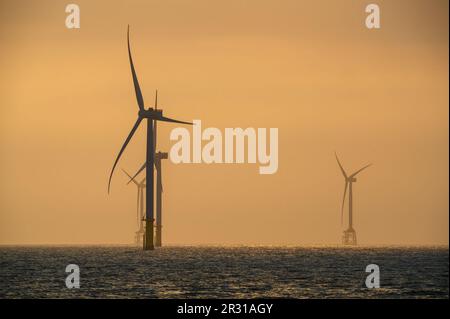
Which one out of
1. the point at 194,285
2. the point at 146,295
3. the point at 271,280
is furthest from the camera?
the point at 271,280

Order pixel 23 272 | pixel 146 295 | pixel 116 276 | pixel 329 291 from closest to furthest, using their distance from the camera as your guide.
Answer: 1. pixel 146 295
2. pixel 329 291
3. pixel 116 276
4. pixel 23 272

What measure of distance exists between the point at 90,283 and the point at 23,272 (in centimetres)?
3774

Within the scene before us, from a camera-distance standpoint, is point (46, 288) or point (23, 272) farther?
point (23, 272)

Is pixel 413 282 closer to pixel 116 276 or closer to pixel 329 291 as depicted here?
pixel 329 291
